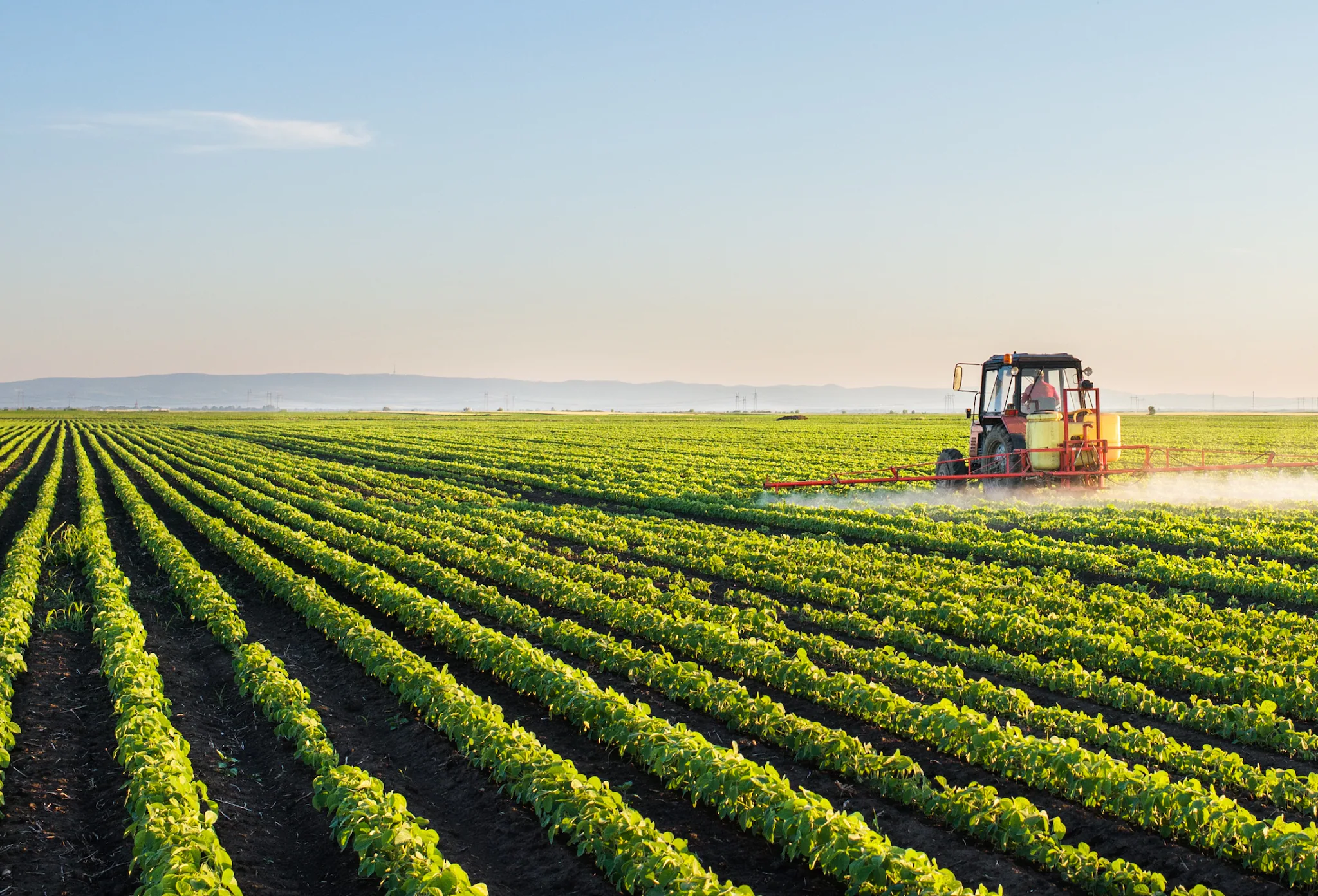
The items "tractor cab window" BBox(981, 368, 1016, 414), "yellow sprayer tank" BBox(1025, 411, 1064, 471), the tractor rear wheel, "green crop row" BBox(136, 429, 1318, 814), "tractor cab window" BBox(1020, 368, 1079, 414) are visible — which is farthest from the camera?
the tractor rear wheel

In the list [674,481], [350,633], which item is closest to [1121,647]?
[350,633]

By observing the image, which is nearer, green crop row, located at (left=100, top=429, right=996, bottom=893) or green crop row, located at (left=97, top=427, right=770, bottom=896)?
green crop row, located at (left=100, top=429, right=996, bottom=893)

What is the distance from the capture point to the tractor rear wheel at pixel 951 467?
2159 cm

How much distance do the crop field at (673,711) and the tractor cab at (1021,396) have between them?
10.1ft

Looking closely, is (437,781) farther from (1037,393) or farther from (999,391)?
(999,391)

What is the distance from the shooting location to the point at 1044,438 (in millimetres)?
18953

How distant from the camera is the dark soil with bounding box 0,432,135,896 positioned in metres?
5.52

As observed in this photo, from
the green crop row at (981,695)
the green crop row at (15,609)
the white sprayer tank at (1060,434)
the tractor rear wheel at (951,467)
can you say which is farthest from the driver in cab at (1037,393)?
the green crop row at (15,609)

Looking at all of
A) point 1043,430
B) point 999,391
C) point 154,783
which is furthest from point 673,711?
point 999,391

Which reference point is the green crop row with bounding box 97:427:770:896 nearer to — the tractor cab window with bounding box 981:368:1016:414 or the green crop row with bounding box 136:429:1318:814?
the green crop row with bounding box 136:429:1318:814

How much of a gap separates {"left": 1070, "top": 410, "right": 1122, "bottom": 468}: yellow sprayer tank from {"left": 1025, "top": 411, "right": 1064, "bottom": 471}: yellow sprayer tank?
0.23 m

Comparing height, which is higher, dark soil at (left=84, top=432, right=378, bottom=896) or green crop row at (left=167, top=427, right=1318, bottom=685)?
green crop row at (left=167, top=427, right=1318, bottom=685)

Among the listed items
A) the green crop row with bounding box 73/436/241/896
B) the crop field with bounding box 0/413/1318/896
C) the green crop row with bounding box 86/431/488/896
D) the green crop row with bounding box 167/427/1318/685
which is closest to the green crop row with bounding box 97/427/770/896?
the crop field with bounding box 0/413/1318/896

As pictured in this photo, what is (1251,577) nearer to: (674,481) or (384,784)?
(384,784)
